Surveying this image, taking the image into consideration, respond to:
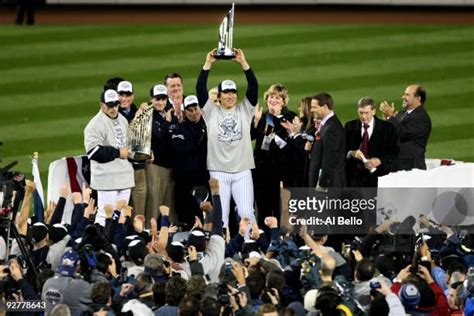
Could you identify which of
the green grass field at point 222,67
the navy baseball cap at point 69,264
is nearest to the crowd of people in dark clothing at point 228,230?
the navy baseball cap at point 69,264

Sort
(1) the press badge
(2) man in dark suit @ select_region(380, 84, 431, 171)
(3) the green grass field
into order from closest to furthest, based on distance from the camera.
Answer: (1) the press badge, (2) man in dark suit @ select_region(380, 84, 431, 171), (3) the green grass field

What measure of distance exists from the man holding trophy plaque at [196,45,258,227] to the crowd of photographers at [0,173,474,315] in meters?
1.26

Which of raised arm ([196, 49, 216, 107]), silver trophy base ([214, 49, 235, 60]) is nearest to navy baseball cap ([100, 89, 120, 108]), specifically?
raised arm ([196, 49, 216, 107])

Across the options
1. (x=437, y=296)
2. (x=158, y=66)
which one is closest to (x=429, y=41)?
(x=158, y=66)

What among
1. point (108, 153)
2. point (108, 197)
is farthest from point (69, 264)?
point (108, 197)

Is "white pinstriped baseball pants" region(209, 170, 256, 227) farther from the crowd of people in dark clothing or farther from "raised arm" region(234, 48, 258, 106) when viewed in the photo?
"raised arm" region(234, 48, 258, 106)

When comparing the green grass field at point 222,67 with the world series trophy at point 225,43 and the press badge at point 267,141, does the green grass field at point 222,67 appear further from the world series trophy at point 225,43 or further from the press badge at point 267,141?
the world series trophy at point 225,43

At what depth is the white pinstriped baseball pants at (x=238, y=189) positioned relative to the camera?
13.7m

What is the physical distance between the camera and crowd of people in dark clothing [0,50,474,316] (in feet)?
31.7

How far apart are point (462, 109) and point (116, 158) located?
7.46 meters

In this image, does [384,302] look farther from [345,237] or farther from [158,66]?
[158,66]

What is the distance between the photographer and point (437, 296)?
9.91m

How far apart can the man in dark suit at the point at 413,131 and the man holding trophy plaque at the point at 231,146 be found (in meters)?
1.56

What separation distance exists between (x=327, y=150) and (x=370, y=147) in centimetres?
60
